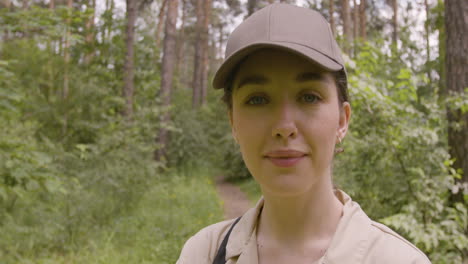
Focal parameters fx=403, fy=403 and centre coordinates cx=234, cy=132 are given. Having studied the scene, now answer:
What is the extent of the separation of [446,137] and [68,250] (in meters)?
5.39

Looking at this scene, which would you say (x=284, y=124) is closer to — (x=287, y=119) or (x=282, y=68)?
(x=287, y=119)

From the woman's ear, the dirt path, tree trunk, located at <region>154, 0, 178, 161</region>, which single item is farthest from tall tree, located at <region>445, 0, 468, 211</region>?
tree trunk, located at <region>154, 0, 178, 161</region>

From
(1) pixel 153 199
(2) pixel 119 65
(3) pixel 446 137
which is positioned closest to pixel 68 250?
(1) pixel 153 199

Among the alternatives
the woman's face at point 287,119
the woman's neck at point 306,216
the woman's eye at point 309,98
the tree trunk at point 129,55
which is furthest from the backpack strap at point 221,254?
the tree trunk at point 129,55

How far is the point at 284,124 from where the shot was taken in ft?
3.93

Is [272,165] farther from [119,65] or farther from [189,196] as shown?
[119,65]

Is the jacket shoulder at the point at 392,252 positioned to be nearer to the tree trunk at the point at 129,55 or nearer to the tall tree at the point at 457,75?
the tall tree at the point at 457,75

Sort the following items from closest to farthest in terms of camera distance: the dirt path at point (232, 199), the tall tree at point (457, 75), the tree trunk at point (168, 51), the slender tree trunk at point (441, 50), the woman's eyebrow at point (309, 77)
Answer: the woman's eyebrow at point (309, 77), the tall tree at point (457, 75), the slender tree trunk at point (441, 50), the dirt path at point (232, 199), the tree trunk at point (168, 51)

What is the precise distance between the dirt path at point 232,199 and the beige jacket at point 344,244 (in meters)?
7.37

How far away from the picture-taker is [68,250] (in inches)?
230

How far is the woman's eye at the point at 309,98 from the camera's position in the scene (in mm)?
1231

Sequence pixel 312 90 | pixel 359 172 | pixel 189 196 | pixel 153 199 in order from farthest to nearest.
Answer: pixel 189 196, pixel 153 199, pixel 359 172, pixel 312 90

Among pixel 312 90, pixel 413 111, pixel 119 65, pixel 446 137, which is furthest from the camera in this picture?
pixel 119 65

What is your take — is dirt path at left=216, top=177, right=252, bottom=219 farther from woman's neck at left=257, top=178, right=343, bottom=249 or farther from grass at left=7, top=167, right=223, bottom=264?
woman's neck at left=257, top=178, right=343, bottom=249
